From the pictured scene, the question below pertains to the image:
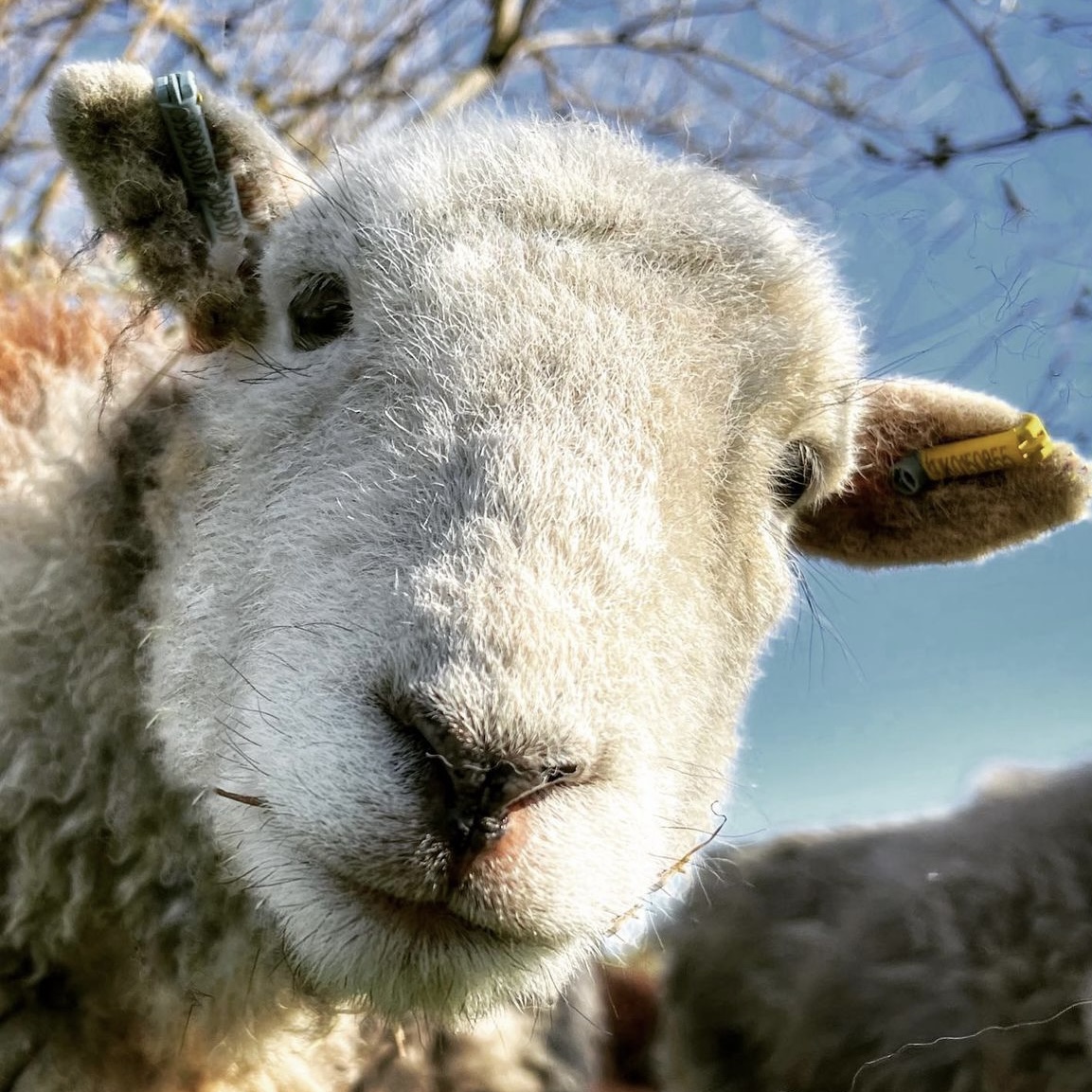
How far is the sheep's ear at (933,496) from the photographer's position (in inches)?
98.4

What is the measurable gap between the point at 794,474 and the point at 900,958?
1164mm

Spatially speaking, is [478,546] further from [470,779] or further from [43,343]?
[43,343]

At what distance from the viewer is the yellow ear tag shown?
2.36 m

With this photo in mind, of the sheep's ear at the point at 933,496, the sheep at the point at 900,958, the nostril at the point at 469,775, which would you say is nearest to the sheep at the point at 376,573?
the nostril at the point at 469,775

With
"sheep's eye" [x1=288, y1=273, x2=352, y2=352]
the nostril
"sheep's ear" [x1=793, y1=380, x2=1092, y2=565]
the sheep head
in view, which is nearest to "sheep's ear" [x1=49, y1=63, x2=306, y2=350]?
the sheep head

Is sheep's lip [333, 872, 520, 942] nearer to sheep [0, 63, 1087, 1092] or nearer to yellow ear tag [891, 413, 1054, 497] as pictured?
sheep [0, 63, 1087, 1092]

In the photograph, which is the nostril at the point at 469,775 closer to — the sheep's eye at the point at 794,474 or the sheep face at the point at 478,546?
the sheep face at the point at 478,546

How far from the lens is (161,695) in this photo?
5.90 feet

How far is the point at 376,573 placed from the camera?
1.47 meters

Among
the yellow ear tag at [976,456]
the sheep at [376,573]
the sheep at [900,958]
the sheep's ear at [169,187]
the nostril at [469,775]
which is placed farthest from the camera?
the yellow ear tag at [976,456]

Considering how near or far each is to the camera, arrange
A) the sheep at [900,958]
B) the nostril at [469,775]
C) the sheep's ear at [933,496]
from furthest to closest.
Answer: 1. the sheep's ear at [933,496]
2. the sheep at [900,958]
3. the nostril at [469,775]

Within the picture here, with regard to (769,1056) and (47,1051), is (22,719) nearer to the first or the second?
(47,1051)

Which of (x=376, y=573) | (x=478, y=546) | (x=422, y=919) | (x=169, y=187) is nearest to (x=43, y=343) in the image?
(x=169, y=187)

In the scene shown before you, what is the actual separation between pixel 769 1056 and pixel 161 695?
1.67 metres
